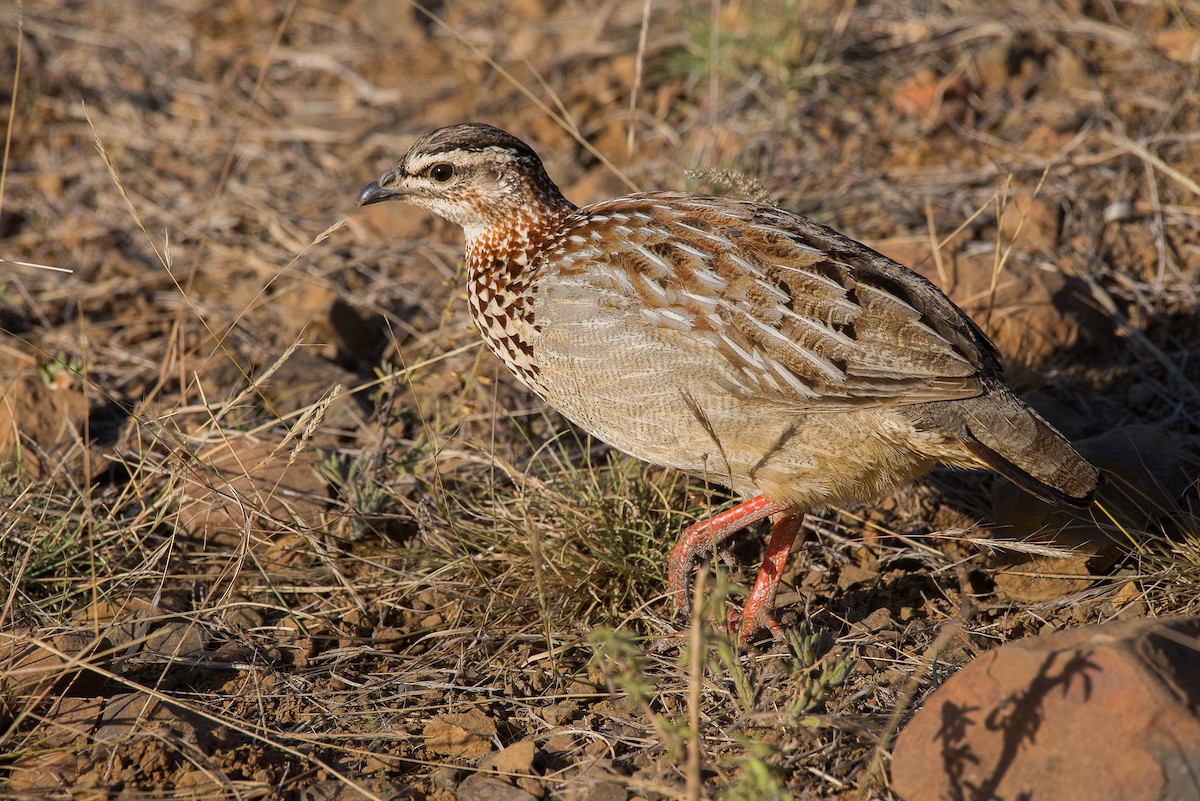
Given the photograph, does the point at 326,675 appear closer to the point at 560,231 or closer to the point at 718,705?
the point at 718,705

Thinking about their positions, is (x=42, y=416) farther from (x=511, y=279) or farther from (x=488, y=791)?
(x=488, y=791)

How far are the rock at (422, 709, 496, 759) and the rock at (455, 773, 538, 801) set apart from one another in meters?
0.17

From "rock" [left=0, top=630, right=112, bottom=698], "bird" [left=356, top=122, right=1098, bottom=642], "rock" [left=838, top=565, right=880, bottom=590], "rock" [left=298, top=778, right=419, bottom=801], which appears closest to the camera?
"rock" [left=298, top=778, right=419, bottom=801]

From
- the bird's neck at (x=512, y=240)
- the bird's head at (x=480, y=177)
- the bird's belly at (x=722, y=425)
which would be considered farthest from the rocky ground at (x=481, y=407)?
the bird's belly at (x=722, y=425)

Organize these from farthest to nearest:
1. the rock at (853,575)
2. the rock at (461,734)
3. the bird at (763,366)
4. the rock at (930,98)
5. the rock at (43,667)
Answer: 1. the rock at (930,98)
2. the rock at (853,575)
3. the bird at (763,366)
4. the rock at (461,734)
5. the rock at (43,667)

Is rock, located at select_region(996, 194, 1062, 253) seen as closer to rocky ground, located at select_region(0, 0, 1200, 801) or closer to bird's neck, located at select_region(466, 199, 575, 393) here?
rocky ground, located at select_region(0, 0, 1200, 801)

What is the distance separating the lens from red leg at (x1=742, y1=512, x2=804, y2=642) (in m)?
4.50

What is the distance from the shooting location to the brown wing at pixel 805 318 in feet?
13.4

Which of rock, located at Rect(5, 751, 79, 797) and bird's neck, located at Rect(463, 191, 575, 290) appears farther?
bird's neck, located at Rect(463, 191, 575, 290)

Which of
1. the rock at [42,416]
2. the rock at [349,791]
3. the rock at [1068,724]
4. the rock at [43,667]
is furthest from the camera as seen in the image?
the rock at [42,416]

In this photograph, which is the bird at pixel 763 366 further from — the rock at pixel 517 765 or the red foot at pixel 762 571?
the rock at pixel 517 765

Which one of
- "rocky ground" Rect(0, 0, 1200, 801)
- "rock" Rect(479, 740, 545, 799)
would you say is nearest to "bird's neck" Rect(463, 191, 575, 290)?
"rocky ground" Rect(0, 0, 1200, 801)

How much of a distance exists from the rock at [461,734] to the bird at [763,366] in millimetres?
977

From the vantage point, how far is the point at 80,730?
3.82 meters
